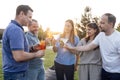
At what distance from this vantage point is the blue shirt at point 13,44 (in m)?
4.99

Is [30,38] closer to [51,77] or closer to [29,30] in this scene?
[29,30]

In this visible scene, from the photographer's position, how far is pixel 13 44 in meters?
5.00

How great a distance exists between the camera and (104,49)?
255 inches

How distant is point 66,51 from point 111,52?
1.51 m

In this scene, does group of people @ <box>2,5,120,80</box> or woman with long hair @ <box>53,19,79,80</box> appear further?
woman with long hair @ <box>53,19,79,80</box>

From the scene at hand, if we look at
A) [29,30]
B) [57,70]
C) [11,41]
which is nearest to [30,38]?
[29,30]

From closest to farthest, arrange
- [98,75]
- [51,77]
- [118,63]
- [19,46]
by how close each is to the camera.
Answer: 1. [19,46]
2. [118,63]
3. [98,75]
4. [51,77]

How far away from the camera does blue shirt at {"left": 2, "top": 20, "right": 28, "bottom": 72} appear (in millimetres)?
4992

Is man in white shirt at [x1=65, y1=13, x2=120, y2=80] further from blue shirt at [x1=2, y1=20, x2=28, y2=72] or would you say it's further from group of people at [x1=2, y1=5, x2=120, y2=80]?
blue shirt at [x1=2, y1=20, x2=28, y2=72]

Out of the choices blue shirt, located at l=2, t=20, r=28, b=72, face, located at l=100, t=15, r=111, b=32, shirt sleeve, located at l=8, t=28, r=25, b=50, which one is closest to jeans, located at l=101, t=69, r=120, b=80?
face, located at l=100, t=15, r=111, b=32

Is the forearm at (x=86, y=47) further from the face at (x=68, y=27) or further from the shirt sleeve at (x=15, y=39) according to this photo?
the shirt sleeve at (x=15, y=39)

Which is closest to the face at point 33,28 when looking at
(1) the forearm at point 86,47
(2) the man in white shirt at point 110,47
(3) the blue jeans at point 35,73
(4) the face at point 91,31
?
(3) the blue jeans at point 35,73

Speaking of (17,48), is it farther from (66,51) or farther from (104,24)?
(66,51)

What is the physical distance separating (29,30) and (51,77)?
197 cm
